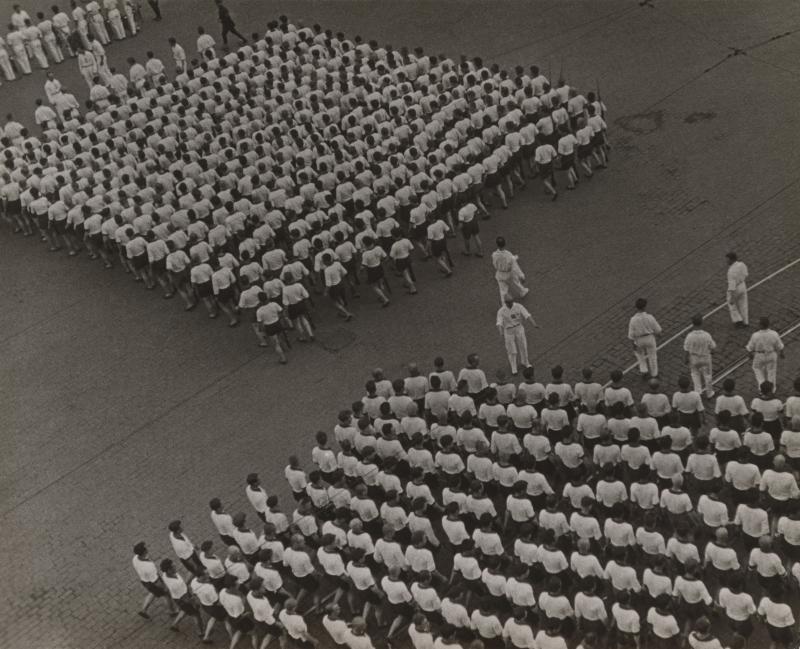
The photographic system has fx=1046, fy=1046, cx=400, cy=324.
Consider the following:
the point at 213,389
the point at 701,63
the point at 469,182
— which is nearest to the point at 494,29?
the point at 701,63

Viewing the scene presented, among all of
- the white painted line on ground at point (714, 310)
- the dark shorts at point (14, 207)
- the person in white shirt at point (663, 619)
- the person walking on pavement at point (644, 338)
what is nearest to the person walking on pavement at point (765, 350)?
the person walking on pavement at point (644, 338)

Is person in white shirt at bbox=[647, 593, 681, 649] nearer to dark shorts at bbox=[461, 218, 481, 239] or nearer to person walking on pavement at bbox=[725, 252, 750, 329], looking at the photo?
person walking on pavement at bbox=[725, 252, 750, 329]

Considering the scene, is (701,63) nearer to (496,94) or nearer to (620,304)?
(496,94)

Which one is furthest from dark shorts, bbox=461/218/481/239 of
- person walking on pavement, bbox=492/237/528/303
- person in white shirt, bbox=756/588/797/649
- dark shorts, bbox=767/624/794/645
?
dark shorts, bbox=767/624/794/645

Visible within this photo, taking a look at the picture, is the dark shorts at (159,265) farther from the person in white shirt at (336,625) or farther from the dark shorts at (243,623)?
the person in white shirt at (336,625)

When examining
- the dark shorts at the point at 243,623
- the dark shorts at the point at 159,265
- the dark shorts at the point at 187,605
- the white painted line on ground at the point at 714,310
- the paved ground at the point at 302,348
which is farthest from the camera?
the dark shorts at the point at 159,265

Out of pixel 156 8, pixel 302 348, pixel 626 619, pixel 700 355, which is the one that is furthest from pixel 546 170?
pixel 156 8
